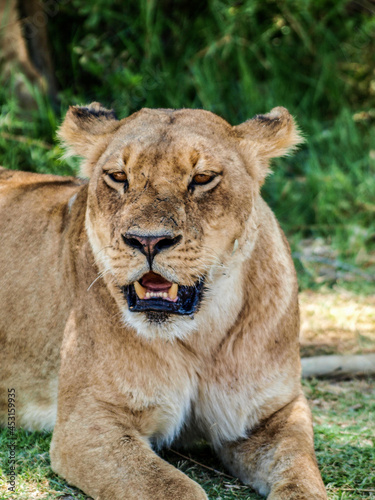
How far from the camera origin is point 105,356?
9.59ft

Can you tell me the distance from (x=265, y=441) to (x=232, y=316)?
52 cm

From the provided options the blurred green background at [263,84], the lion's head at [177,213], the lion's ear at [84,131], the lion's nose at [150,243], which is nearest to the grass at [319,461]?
the lion's head at [177,213]

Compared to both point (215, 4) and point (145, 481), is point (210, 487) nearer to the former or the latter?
point (145, 481)

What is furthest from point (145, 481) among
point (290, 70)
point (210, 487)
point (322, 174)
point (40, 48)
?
point (290, 70)

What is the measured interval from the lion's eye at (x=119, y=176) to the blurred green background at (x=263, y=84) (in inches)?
125

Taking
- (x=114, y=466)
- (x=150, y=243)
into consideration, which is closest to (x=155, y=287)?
(x=150, y=243)

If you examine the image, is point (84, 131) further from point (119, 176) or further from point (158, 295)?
point (158, 295)

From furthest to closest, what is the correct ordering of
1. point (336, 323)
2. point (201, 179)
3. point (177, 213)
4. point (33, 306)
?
point (336, 323) < point (33, 306) < point (201, 179) < point (177, 213)

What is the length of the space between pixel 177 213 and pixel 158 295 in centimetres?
30

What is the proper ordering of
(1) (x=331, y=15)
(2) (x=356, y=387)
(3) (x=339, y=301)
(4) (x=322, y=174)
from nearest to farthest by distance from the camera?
(2) (x=356, y=387) → (3) (x=339, y=301) → (4) (x=322, y=174) → (1) (x=331, y=15)

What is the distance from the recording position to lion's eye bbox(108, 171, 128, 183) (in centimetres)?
285

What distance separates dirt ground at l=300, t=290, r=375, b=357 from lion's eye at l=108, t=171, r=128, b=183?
221 centimetres

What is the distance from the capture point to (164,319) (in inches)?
105

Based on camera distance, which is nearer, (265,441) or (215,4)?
(265,441)
